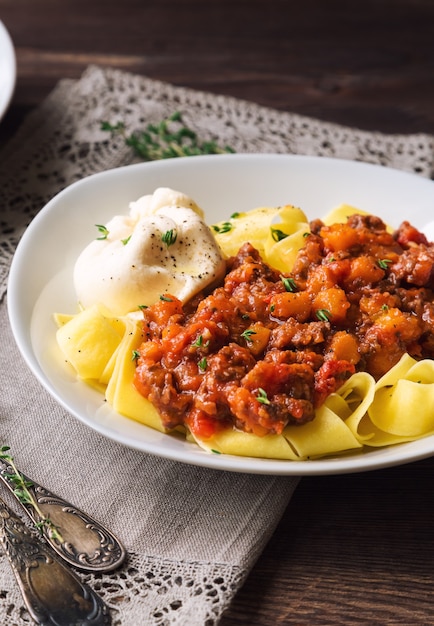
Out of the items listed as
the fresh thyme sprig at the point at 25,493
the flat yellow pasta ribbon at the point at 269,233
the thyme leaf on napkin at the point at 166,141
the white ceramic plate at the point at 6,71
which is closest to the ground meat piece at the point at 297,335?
Answer: the flat yellow pasta ribbon at the point at 269,233

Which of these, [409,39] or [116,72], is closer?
[116,72]

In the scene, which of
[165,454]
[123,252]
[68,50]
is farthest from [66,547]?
[68,50]

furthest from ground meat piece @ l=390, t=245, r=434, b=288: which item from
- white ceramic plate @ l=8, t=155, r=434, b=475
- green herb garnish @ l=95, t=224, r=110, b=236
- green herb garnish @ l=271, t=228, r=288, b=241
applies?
green herb garnish @ l=95, t=224, r=110, b=236

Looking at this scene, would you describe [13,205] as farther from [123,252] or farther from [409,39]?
[409,39]

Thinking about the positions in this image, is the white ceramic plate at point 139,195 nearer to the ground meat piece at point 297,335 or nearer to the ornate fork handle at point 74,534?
the ornate fork handle at point 74,534

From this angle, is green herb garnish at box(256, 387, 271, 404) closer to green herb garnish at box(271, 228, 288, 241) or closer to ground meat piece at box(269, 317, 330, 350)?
ground meat piece at box(269, 317, 330, 350)

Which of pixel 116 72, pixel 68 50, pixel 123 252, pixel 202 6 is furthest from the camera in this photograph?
pixel 202 6

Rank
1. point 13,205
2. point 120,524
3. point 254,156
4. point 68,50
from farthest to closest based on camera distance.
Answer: point 68,50, point 13,205, point 254,156, point 120,524
